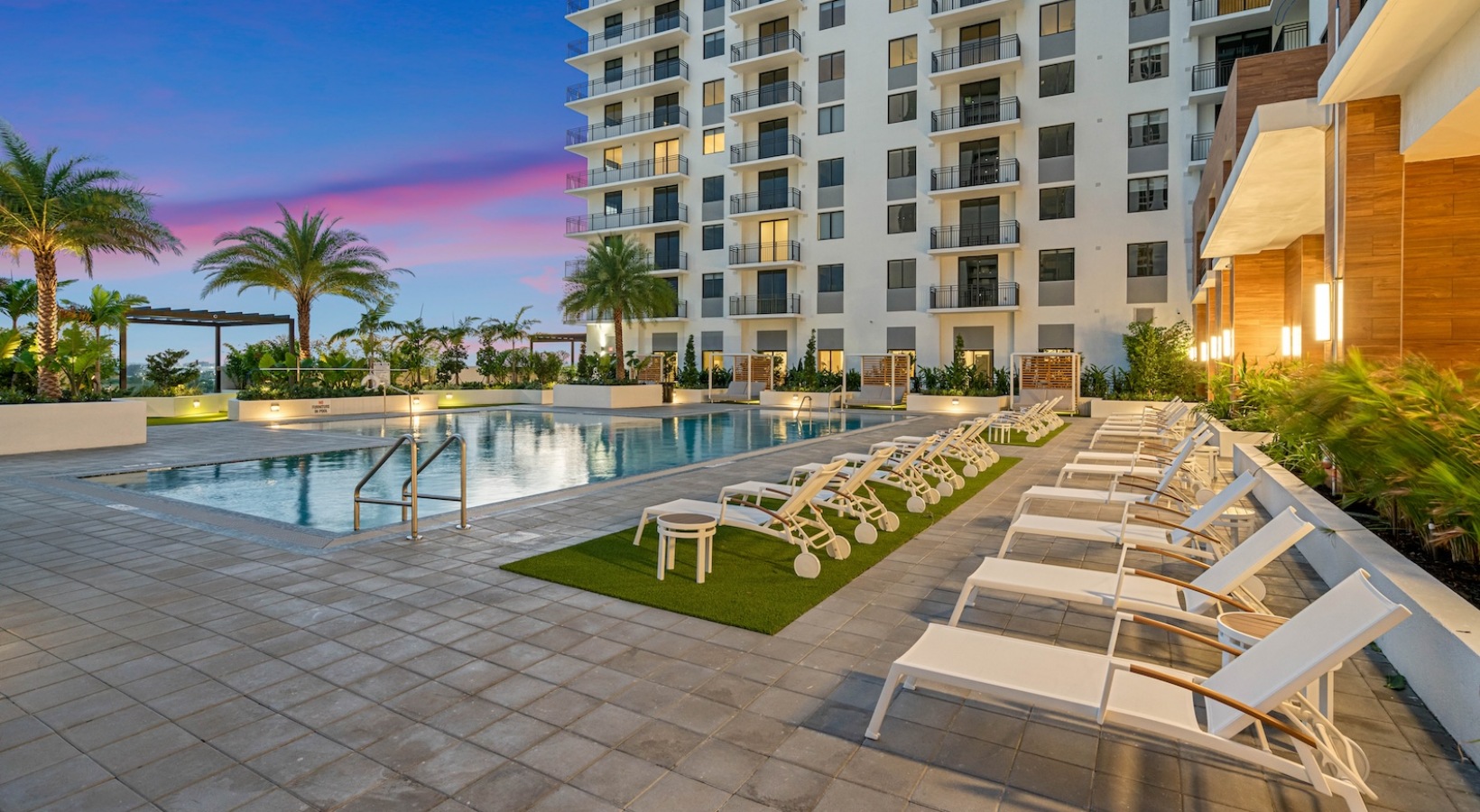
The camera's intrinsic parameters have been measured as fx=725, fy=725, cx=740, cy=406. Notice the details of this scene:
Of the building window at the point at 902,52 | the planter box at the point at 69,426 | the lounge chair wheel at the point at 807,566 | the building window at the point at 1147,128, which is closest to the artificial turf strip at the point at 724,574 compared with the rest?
the lounge chair wheel at the point at 807,566

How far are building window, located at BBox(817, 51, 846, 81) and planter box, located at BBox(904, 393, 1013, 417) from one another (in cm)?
1748

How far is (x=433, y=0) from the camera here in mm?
49812

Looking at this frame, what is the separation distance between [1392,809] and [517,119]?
2142 inches

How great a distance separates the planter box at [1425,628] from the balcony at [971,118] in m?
29.1

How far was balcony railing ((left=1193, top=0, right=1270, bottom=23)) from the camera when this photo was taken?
27000 mm

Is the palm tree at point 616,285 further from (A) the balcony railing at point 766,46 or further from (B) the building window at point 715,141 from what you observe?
(A) the balcony railing at point 766,46

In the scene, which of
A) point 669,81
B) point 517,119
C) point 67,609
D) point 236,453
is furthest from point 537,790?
point 517,119

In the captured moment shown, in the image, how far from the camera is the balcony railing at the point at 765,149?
120 feet

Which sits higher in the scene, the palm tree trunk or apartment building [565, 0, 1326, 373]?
apartment building [565, 0, 1326, 373]

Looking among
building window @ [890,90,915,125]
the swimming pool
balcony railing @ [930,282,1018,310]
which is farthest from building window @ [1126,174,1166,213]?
the swimming pool

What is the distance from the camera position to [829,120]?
36000mm

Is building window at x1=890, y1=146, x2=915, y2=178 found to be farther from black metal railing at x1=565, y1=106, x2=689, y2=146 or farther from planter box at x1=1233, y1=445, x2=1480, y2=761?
planter box at x1=1233, y1=445, x2=1480, y2=761

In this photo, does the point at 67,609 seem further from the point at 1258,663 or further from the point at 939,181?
the point at 939,181

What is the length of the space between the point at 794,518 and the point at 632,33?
137 ft
